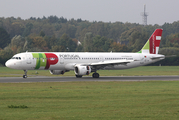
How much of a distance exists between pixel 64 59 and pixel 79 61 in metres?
2.65

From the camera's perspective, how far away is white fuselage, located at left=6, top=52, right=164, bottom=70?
151 feet

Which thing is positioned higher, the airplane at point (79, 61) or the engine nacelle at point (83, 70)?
the airplane at point (79, 61)

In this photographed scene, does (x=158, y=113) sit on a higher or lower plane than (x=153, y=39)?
lower

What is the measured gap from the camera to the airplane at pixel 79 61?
151 ft

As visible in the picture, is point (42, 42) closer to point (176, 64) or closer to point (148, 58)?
point (176, 64)

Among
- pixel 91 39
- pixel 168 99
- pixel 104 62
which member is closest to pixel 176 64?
pixel 104 62

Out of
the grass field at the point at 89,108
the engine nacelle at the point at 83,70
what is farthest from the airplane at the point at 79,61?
the grass field at the point at 89,108

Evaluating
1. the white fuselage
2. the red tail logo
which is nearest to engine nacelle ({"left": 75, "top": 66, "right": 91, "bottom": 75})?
the white fuselage

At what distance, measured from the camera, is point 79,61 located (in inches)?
1955

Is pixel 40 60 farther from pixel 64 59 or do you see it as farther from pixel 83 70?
pixel 83 70

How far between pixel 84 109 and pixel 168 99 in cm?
753

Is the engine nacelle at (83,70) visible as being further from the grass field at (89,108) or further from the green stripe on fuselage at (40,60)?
the grass field at (89,108)

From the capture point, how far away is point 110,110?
18.1 metres

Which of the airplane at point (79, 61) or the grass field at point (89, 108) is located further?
the airplane at point (79, 61)
